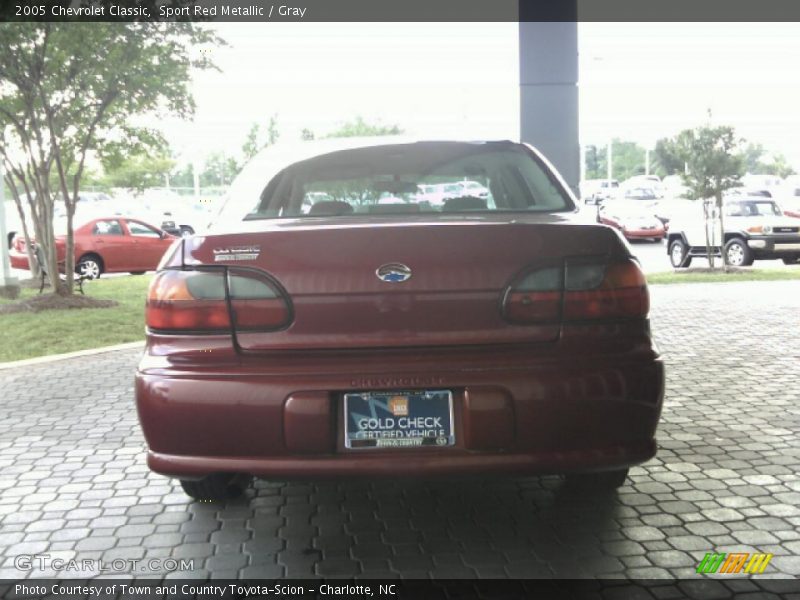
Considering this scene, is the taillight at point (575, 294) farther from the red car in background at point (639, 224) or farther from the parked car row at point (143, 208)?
the parked car row at point (143, 208)

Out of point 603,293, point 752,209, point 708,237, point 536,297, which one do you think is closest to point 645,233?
point 752,209

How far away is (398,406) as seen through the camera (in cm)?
286

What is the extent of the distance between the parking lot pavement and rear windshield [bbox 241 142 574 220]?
4.29ft

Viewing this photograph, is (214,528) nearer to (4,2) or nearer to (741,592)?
(741,592)

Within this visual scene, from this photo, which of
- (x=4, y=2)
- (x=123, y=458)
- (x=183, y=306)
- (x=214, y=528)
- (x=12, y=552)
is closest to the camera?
(x=183, y=306)

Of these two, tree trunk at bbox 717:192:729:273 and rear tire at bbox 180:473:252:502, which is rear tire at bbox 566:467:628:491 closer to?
rear tire at bbox 180:473:252:502

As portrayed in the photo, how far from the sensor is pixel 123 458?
4559 mm

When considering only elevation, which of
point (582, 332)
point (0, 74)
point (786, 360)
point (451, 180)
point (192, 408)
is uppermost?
point (0, 74)

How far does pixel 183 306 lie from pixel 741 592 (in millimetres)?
2064

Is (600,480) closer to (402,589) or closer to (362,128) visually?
(402,589)

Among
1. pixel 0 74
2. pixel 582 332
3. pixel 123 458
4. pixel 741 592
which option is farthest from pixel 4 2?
pixel 741 592

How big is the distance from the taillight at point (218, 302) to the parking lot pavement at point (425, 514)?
873mm

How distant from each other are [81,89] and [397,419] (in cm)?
1062

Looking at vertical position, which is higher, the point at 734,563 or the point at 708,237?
the point at 708,237
